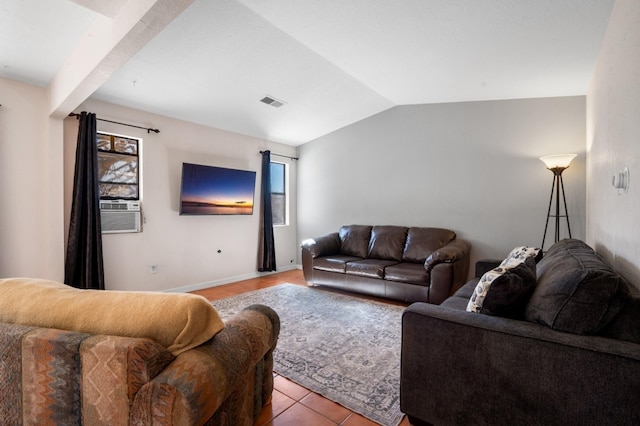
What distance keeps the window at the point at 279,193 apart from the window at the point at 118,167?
90.4 inches

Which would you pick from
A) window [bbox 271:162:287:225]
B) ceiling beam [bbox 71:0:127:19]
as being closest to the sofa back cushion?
window [bbox 271:162:287:225]

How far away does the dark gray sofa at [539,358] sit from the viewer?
1.12 metres

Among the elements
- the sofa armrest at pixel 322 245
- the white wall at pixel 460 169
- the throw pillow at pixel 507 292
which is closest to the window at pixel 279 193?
the white wall at pixel 460 169

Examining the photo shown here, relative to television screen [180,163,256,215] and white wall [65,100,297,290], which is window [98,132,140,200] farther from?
television screen [180,163,256,215]

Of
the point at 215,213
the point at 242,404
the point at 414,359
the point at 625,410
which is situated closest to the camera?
the point at 625,410

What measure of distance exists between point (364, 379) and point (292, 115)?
365 cm

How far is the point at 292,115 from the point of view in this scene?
176 inches

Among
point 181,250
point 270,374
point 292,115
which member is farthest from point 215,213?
point 270,374

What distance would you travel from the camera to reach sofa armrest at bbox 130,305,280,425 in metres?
0.84

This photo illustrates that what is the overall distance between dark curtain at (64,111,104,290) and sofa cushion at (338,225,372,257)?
318 centimetres

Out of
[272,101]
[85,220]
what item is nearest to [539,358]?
[272,101]

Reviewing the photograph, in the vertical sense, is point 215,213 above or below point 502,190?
below

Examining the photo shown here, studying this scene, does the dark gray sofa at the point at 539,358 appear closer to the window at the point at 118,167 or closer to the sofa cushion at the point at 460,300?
the sofa cushion at the point at 460,300

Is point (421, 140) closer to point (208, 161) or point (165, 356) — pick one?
point (208, 161)
